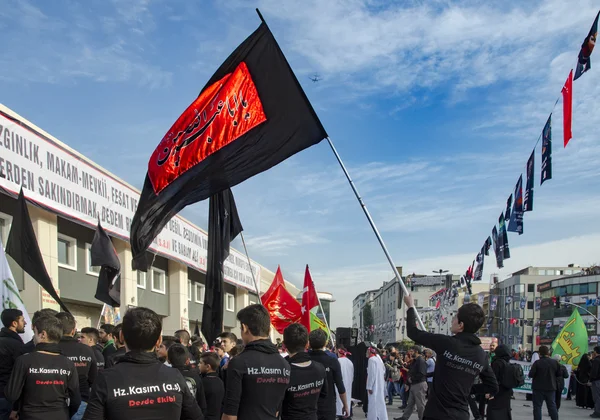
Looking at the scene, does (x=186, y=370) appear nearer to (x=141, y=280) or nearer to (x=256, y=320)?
(x=256, y=320)

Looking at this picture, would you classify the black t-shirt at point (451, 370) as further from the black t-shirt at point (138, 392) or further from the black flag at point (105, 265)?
the black flag at point (105, 265)

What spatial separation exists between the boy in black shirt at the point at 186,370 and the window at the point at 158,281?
22.1 m

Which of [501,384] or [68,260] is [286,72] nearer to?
[501,384]

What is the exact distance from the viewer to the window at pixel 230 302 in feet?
141

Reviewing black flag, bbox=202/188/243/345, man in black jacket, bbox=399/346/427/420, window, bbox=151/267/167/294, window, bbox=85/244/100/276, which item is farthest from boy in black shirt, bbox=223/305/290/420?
window, bbox=151/267/167/294

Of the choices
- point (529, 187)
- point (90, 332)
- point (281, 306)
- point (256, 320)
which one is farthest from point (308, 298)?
point (256, 320)

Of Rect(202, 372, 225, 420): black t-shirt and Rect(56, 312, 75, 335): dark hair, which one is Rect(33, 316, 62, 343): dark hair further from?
Rect(202, 372, 225, 420): black t-shirt

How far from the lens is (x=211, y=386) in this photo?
710 centimetres

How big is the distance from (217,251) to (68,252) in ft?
32.8

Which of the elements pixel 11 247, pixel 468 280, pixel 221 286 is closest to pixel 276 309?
pixel 221 286

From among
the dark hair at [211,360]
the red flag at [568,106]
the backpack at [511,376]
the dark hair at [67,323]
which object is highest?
the red flag at [568,106]

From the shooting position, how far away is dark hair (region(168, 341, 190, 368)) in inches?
254

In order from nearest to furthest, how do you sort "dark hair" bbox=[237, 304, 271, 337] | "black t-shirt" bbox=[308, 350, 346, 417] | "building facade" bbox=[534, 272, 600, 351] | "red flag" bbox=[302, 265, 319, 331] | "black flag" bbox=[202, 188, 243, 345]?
1. "dark hair" bbox=[237, 304, 271, 337]
2. "black t-shirt" bbox=[308, 350, 346, 417]
3. "black flag" bbox=[202, 188, 243, 345]
4. "red flag" bbox=[302, 265, 319, 331]
5. "building facade" bbox=[534, 272, 600, 351]

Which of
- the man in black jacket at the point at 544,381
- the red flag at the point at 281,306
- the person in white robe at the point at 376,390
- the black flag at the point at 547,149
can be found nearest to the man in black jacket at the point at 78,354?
the person in white robe at the point at 376,390
